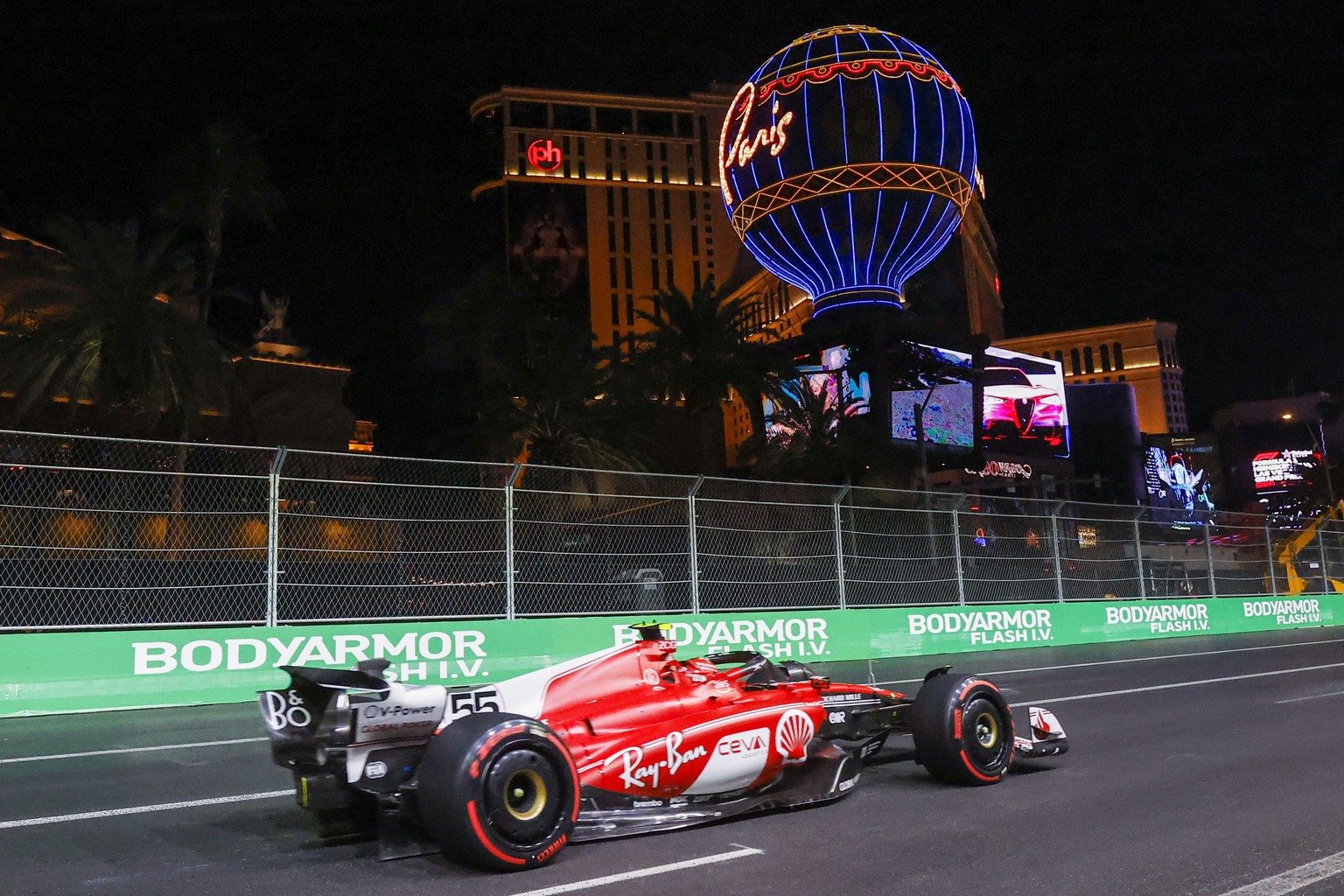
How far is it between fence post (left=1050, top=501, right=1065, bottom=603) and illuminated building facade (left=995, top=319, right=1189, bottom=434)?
133 m

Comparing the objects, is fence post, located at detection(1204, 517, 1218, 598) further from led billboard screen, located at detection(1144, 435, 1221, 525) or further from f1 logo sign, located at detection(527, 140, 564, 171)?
f1 logo sign, located at detection(527, 140, 564, 171)

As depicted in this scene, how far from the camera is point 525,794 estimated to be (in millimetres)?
4918

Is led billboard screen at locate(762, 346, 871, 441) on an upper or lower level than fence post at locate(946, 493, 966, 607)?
upper

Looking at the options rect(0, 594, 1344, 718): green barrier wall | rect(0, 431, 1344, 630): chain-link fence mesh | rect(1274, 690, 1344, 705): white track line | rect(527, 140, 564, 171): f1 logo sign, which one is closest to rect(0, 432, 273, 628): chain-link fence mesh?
rect(0, 431, 1344, 630): chain-link fence mesh

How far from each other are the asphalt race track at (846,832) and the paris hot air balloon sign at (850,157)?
4066 cm

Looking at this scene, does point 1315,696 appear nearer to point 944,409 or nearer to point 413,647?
point 413,647

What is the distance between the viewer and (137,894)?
443 centimetres

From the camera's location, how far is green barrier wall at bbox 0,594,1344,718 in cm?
1053

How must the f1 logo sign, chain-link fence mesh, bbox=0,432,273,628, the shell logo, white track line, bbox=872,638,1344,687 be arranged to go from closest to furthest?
the shell logo < chain-link fence mesh, bbox=0,432,273,628 < white track line, bbox=872,638,1344,687 < the f1 logo sign

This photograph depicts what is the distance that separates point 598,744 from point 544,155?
117 m

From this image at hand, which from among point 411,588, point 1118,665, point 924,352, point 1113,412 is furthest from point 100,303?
point 1113,412

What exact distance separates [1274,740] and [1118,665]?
7.22 metres

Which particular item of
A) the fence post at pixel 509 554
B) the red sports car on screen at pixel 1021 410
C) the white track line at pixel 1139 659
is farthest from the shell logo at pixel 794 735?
the red sports car on screen at pixel 1021 410

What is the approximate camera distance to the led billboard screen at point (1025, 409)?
7094cm
